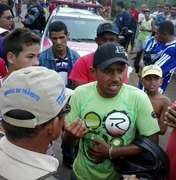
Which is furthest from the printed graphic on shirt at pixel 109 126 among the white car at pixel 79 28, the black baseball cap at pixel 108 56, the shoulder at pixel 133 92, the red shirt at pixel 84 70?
the white car at pixel 79 28

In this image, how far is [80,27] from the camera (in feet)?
25.7

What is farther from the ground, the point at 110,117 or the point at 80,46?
the point at 110,117

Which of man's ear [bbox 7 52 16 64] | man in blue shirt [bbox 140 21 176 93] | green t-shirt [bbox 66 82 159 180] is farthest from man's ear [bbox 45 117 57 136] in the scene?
man in blue shirt [bbox 140 21 176 93]

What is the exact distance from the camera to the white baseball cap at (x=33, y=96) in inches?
55.8

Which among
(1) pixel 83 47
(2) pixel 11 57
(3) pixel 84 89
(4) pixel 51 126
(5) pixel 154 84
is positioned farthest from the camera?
(1) pixel 83 47

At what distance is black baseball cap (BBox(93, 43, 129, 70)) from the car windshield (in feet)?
17.4

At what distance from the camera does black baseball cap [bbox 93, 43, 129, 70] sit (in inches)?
87.0

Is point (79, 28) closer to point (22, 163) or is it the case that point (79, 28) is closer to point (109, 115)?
point (109, 115)

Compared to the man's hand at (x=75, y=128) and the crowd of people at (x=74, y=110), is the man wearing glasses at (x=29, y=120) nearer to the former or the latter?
the crowd of people at (x=74, y=110)

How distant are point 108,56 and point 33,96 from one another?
0.90m

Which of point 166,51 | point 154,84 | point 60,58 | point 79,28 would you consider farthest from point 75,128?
point 79,28

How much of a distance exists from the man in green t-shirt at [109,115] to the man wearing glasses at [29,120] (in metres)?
0.66

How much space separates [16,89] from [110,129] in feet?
3.02

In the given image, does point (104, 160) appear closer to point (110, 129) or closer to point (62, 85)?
point (110, 129)
